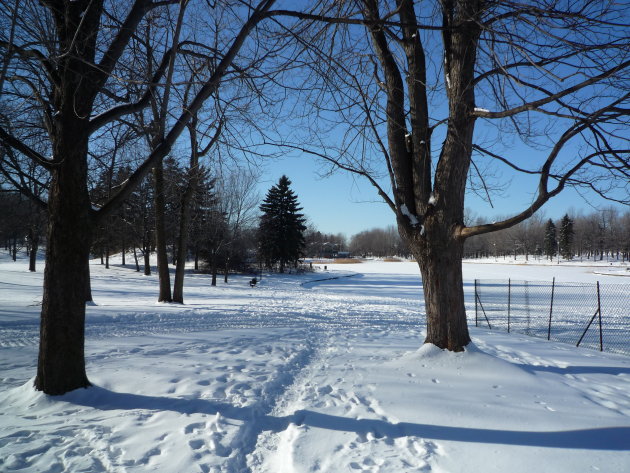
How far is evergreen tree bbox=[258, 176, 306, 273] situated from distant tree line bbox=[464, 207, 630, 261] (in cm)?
4979

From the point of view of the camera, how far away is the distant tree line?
3068 inches

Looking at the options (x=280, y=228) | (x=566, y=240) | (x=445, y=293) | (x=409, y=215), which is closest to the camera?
(x=445, y=293)

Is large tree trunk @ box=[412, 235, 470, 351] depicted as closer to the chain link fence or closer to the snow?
the snow

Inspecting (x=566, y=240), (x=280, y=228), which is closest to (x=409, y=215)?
(x=280, y=228)

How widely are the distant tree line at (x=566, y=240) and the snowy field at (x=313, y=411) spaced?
72.1m

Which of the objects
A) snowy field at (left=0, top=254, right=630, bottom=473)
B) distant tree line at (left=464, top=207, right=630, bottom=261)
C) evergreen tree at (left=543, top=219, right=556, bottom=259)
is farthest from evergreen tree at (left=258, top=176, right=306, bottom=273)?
evergreen tree at (left=543, top=219, right=556, bottom=259)

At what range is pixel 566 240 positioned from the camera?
77.8 metres

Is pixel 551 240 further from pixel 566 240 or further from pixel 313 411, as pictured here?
pixel 313 411

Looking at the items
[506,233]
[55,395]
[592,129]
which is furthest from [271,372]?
[506,233]

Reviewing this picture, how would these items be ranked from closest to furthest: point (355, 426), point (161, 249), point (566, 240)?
point (355, 426)
point (161, 249)
point (566, 240)

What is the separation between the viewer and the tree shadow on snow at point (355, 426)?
3.07 metres

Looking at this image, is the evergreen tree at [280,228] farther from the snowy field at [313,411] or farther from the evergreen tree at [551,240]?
the evergreen tree at [551,240]

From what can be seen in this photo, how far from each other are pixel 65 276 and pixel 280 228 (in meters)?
36.8

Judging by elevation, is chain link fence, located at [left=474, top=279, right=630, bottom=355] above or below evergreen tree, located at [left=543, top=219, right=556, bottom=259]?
below
